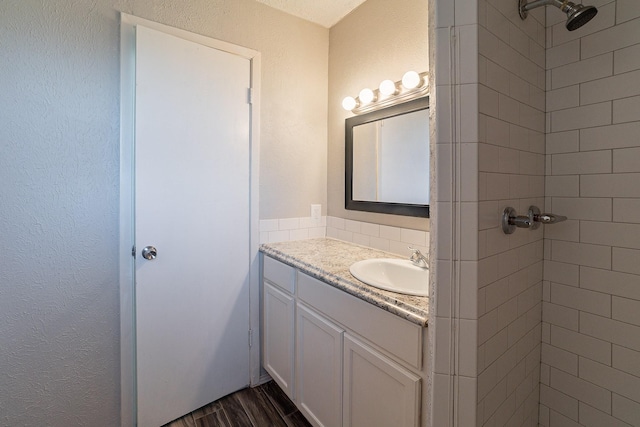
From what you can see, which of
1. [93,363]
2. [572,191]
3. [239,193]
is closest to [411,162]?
[572,191]

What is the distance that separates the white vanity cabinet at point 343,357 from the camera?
0.98 m

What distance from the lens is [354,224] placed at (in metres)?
1.98

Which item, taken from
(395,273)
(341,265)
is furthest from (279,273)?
(395,273)

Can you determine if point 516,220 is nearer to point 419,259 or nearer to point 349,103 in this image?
Answer: point 419,259

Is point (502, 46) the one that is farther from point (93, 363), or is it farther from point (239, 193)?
point (93, 363)

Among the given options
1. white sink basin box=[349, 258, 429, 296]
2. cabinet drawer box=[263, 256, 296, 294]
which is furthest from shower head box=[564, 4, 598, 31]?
cabinet drawer box=[263, 256, 296, 294]

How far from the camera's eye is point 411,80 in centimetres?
151

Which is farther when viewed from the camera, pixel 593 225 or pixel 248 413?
pixel 248 413

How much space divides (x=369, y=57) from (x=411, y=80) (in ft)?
1.53

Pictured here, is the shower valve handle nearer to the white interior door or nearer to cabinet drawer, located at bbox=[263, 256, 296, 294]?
cabinet drawer, located at bbox=[263, 256, 296, 294]

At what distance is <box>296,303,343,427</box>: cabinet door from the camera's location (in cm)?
127

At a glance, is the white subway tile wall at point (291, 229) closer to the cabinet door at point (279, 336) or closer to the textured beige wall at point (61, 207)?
the cabinet door at point (279, 336)

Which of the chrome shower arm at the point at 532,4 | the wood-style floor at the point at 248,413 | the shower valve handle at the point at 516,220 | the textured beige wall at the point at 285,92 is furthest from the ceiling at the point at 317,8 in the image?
the wood-style floor at the point at 248,413

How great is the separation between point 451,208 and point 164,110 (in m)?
1.46
